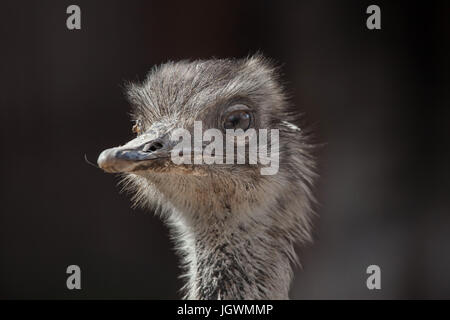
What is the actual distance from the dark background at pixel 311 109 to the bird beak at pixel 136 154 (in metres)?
2.60

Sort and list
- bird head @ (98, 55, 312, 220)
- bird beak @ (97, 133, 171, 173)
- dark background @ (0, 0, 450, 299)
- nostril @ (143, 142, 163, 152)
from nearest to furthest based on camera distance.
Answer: bird beak @ (97, 133, 171, 173) < nostril @ (143, 142, 163, 152) < bird head @ (98, 55, 312, 220) < dark background @ (0, 0, 450, 299)

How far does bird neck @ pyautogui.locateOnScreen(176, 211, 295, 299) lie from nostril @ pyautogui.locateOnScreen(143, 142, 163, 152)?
1.42ft

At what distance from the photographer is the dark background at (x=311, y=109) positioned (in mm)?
4539

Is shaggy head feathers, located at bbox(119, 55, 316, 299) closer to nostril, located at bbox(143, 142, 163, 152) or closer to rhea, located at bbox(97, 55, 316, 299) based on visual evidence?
rhea, located at bbox(97, 55, 316, 299)

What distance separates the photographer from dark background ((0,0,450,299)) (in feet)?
14.9

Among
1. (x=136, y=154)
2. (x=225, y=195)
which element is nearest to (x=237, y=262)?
(x=225, y=195)

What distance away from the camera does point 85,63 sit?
468cm

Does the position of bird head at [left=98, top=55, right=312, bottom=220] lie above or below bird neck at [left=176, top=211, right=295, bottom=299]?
above

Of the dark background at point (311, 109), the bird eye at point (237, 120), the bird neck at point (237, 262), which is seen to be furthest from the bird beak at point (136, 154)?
the dark background at point (311, 109)

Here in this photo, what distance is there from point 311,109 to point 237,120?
2.48 metres

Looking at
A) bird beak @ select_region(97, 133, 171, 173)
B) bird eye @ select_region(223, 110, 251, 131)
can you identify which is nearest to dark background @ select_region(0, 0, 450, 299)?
bird eye @ select_region(223, 110, 251, 131)

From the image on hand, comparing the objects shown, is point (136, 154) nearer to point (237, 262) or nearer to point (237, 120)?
point (237, 120)

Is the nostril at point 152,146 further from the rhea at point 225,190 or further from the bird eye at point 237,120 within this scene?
the bird eye at point 237,120

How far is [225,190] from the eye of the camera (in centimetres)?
229
